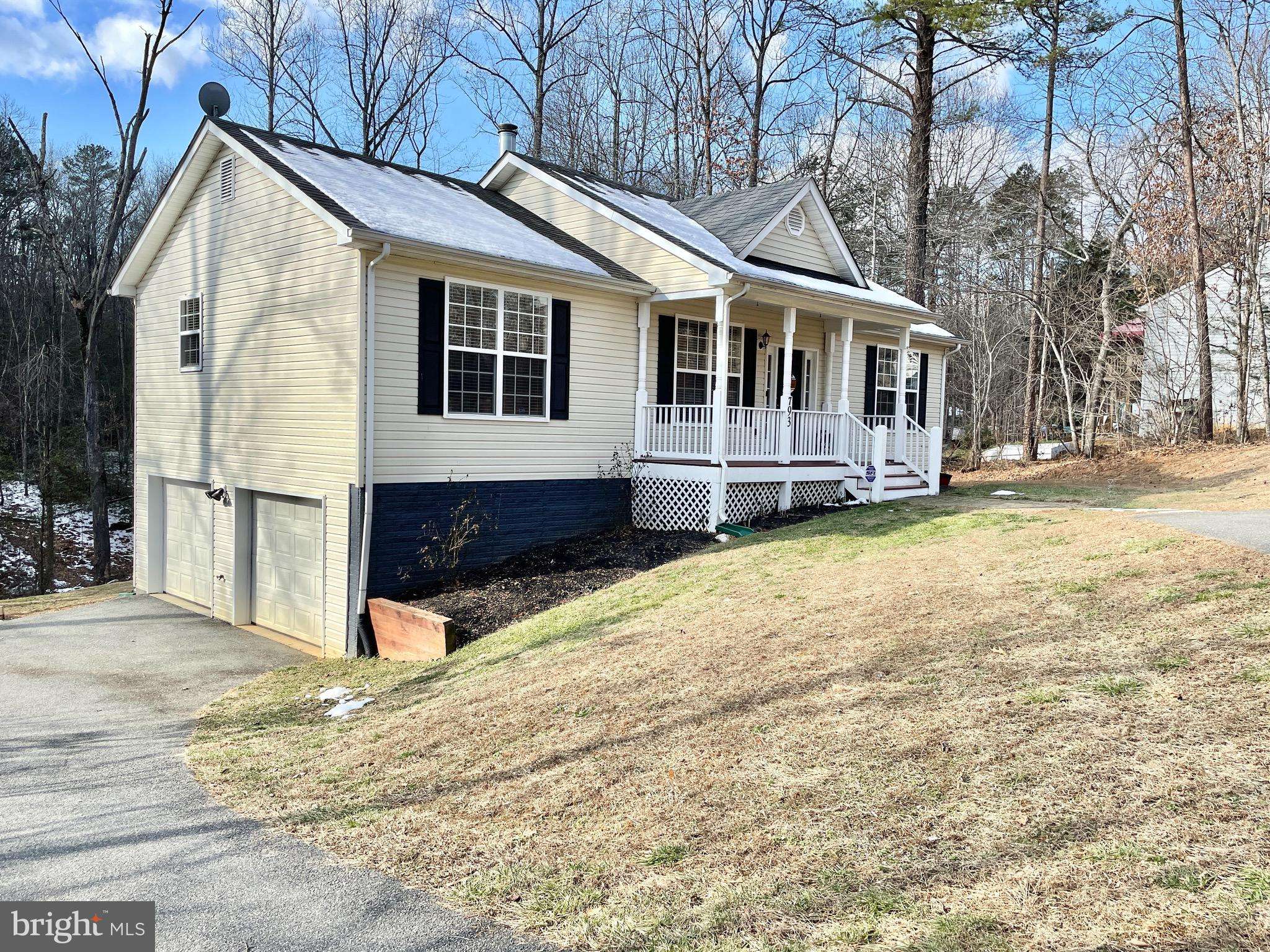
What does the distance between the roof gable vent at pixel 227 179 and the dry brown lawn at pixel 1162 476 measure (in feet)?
48.1

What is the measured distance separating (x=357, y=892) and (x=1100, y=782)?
3661 millimetres

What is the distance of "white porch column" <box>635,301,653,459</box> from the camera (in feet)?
44.2

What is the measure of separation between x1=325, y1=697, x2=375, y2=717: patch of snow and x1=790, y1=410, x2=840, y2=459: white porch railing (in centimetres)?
789

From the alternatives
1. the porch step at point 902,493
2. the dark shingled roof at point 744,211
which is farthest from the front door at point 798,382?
the dark shingled roof at point 744,211

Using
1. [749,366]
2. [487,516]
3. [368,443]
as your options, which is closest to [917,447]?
[749,366]

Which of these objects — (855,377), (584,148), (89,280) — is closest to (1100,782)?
(855,377)

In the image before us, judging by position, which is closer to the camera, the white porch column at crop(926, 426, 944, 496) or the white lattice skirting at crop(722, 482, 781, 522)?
the white lattice skirting at crop(722, 482, 781, 522)

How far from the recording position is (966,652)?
19.8ft

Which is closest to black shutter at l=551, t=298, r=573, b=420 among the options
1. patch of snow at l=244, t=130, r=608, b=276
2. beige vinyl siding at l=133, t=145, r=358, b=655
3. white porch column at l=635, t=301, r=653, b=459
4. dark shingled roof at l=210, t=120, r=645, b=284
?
patch of snow at l=244, t=130, r=608, b=276

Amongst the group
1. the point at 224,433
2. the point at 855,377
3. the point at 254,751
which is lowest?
the point at 254,751

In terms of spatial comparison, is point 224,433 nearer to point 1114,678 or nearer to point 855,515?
point 855,515

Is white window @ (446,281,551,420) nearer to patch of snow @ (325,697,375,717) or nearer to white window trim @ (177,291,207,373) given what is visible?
patch of snow @ (325,697,375,717)

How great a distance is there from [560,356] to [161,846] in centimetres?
848

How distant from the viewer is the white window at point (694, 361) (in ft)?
47.2
